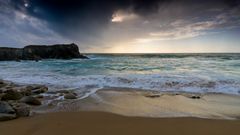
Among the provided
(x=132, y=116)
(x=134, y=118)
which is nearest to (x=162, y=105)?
(x=132, y=116)

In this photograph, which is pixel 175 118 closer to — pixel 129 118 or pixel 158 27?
pixel 129 118

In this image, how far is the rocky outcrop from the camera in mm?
40325

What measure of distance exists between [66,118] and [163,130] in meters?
2.11

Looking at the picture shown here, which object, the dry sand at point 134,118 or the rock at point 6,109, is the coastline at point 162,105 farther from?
the rock at point 6,109

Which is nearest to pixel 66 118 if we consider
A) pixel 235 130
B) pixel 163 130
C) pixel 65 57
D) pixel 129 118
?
pixel 129 118

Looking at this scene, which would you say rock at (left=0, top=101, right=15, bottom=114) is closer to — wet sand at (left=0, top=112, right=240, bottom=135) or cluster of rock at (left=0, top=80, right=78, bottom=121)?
cluster of rock at (left=0, top=80, right=78, bottom=121)

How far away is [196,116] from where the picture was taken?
4488 millimetres

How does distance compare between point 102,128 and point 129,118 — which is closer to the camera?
point 102,128

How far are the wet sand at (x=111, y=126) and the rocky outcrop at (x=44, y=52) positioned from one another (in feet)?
129

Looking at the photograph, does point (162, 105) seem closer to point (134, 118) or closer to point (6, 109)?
point (134, 118)

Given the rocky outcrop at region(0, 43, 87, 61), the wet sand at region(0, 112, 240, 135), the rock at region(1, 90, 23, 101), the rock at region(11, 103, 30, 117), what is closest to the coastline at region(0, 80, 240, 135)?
the wet sand at region(0, 112, 240, 135)

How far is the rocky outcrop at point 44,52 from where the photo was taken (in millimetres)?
40325

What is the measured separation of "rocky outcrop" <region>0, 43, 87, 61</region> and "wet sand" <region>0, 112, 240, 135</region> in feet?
129

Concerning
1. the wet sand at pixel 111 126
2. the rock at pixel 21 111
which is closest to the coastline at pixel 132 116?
the wet sand at pixel 111 126
